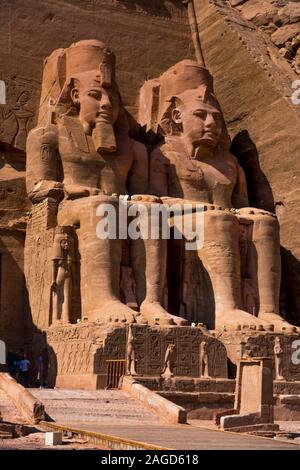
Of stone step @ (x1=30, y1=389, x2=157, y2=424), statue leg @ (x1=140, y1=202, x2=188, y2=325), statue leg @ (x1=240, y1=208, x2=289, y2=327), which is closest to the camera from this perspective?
stone step @ (x1=30, y1=389, x2=157, y2=424)

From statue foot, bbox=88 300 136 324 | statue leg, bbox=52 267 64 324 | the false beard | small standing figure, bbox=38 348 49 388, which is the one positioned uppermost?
the false beard

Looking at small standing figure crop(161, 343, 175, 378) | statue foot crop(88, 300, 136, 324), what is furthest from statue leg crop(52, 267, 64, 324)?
small standing figure crop(161, 343, 175, 378)

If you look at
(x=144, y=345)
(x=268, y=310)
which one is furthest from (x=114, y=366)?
(x=268, y=310)

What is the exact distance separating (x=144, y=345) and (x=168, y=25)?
10.3 m

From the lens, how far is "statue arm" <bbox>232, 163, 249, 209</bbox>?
18172mm

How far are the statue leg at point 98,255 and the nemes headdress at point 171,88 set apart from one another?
4.01 meters

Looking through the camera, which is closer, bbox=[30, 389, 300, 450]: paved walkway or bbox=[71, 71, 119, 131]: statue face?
bbox=[30, 389, 300, 450]: paved walkway

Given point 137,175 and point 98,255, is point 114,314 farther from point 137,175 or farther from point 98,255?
point 137,175

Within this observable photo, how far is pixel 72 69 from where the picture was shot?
685 inches

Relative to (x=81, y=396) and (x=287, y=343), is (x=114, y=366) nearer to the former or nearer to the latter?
(x=81, y=396)

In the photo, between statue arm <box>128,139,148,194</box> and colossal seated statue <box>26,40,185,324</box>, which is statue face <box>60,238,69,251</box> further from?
statue arm <box>128,139,148,194</box>

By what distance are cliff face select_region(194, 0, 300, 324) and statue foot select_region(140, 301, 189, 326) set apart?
13.1 ft

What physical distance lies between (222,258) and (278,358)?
6.87ft

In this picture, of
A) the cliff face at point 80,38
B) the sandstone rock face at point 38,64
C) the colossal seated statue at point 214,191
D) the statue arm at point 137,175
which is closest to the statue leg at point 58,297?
the sandstone rock face at point 38,64
